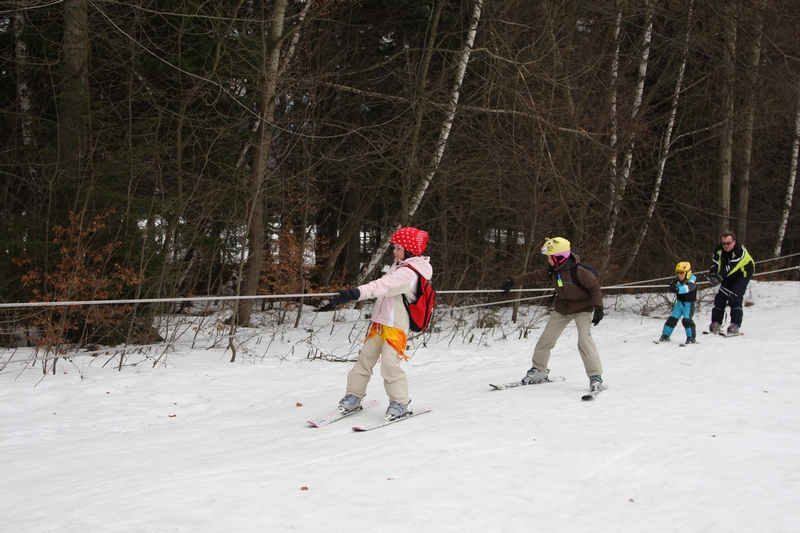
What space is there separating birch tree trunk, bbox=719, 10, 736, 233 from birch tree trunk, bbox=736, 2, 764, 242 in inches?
20.2

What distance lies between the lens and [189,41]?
37.7 ft

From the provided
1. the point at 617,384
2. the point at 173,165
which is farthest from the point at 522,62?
the point at 617,384

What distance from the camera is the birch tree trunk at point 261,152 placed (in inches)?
475

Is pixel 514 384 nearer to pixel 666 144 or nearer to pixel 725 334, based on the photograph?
pixel 725 334

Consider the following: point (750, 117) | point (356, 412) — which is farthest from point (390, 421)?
point (750, 117)

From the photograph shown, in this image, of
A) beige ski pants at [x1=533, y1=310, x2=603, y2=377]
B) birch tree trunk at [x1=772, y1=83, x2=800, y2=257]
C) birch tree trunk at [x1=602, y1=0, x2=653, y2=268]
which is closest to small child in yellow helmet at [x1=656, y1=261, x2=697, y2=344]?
beige ski pants at [x1=533, y1=310, x2=603, y2=377]

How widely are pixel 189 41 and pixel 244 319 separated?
5.01 m

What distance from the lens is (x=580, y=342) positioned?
752 centimetres

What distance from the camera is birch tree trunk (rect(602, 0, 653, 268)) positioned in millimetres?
17875

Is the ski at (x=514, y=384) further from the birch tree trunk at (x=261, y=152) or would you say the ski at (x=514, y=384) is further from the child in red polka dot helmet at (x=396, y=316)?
the birch tree trunk at (x=261, y=152)

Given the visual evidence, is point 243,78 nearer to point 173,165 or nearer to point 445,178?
A: point 173,165

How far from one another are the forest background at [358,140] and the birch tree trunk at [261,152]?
0.05 metres

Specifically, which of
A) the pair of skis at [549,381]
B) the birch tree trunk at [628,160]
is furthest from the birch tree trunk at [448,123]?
the pair of skis at [549,381]

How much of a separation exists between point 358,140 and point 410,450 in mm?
11336
